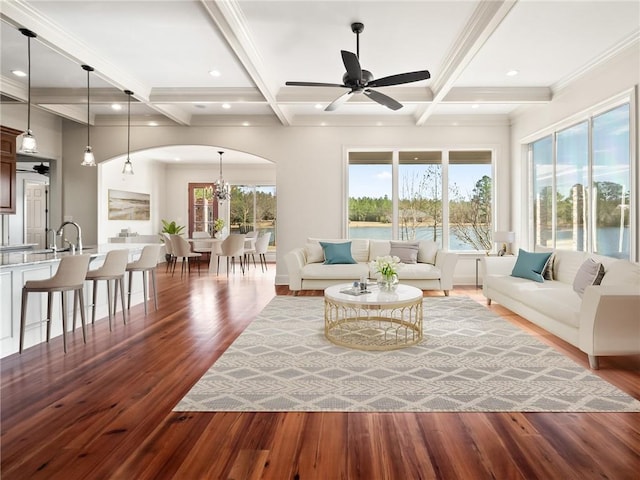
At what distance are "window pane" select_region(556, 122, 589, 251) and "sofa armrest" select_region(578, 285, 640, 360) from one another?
2320mm

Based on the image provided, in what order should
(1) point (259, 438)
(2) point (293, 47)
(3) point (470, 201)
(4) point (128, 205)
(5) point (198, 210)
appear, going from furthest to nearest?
(5) point (198, 210)
(4) point (128, 205)
(3) point (470, 201)
(2) point (293, 47)
(1) point (259, 438)

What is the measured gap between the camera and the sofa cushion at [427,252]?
6.27 metres

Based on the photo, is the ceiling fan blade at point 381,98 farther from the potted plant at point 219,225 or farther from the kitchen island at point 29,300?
the potted plant at point 219,225

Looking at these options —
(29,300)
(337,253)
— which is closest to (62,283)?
(29,300)

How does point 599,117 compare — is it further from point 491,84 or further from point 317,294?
point 317,294

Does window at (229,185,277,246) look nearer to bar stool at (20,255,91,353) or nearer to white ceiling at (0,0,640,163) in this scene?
white ceiling at (0,0,640,163)

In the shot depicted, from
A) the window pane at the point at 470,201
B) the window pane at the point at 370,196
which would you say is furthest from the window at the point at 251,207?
the window pane at the point at 470,201

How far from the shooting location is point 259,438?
6.77 feet

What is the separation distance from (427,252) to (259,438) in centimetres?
483

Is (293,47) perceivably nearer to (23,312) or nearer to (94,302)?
(94,302)

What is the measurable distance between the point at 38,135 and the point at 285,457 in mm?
7057

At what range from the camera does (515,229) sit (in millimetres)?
6789

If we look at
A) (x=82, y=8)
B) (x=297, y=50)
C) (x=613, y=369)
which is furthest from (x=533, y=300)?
(x=82, y=8)

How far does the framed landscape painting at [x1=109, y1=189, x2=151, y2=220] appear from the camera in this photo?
8.79m
